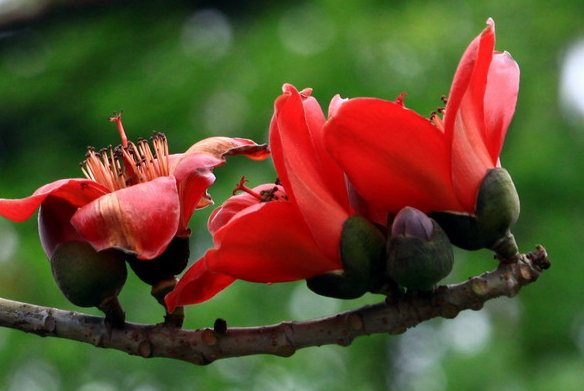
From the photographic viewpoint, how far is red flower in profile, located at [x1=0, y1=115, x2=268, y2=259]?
1034mm

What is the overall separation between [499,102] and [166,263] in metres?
0.47

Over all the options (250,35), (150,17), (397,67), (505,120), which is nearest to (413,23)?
(397,67)

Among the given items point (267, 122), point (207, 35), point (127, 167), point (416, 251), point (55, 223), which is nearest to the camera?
point (416, 251)

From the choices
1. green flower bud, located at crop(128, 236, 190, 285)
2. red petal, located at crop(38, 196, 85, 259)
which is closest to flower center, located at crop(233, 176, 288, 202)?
green flower bud, located at crop(128, 236, 190, 285)

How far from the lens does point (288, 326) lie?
3.60ft

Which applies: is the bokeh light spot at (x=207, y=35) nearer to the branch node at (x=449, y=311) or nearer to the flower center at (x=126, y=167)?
the flower center at (x=126, y=167)

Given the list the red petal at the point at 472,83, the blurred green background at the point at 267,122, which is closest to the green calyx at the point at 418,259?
the red petal at the point at 472,83

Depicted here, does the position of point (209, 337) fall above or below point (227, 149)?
below

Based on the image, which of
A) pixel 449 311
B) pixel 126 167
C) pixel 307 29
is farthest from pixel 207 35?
pixel 449 311

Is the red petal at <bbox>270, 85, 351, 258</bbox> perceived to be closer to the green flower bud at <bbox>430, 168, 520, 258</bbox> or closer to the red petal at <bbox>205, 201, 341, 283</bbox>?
the red petal at <bbox>205, 201, 341, 283</bbox>

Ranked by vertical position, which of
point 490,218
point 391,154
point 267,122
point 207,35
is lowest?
point 267,122

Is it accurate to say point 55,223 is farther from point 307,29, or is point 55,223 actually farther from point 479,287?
point 307,29

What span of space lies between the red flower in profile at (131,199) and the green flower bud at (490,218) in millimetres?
260

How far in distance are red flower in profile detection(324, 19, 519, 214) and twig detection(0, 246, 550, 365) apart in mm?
98
